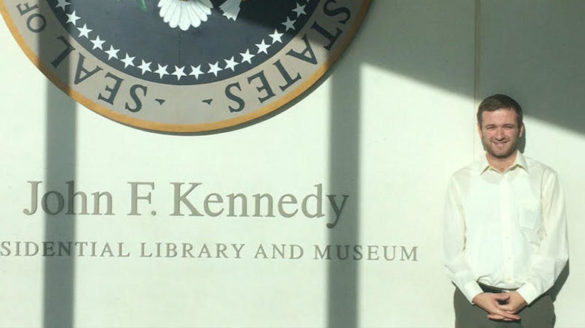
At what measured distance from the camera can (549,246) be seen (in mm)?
5277

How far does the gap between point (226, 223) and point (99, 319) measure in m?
0.68

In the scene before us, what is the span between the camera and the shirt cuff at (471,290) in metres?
5.27

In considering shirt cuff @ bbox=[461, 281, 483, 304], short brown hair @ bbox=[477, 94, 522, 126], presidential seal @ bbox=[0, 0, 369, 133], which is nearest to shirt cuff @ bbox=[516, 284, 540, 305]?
shirt cuff @ bbox=[461, 281, 483, 304]

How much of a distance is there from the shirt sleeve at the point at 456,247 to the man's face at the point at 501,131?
0.23m

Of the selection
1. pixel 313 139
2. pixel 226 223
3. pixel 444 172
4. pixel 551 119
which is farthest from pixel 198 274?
pixel 551 119

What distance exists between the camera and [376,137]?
18.2ft

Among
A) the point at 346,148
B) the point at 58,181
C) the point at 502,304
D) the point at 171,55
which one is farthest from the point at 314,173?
the point at 58,181

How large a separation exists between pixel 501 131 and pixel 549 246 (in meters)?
0.50

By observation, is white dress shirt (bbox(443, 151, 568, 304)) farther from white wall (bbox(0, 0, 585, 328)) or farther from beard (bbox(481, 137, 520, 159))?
white wall (bbox(0, 0, 585, 328))

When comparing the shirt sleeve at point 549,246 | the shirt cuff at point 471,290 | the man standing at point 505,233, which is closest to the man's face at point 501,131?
the man standing at point 505,233

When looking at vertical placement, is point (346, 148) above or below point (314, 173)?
above

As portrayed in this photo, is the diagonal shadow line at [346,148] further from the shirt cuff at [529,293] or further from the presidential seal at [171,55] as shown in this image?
the shirt cuff at [529,293]

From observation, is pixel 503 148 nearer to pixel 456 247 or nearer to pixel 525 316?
pixel 456 247

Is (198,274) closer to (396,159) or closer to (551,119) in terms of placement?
(396,159)
